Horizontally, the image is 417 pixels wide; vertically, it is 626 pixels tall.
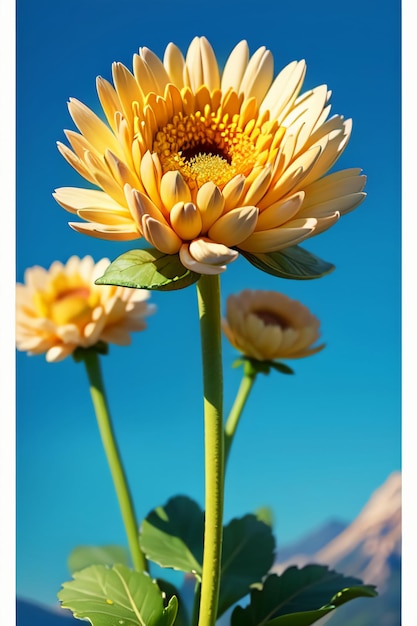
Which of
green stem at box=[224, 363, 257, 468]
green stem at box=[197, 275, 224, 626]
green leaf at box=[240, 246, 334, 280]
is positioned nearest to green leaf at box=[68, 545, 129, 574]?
green stem at box=[224, 363, 257, 468]

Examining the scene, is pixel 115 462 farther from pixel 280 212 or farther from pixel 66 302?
pixel 280 212

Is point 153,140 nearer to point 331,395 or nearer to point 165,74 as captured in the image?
point 165,74
